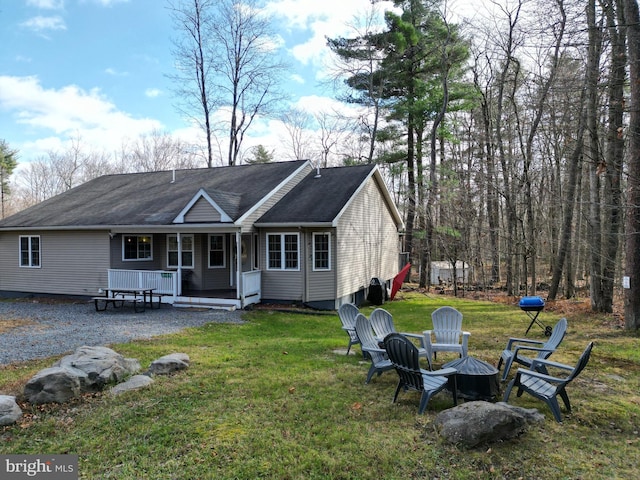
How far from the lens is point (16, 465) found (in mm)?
3977

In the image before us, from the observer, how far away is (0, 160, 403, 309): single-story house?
44.9ft

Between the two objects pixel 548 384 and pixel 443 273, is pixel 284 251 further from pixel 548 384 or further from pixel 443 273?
pixel 443 273

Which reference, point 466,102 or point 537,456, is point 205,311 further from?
point 466,102

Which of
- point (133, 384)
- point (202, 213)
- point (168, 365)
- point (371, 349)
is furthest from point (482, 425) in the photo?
point (202, 213)

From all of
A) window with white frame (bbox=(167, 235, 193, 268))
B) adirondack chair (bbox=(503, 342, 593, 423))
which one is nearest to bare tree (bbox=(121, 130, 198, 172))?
window with white frame (bbox=(167, 235, 193, 268))

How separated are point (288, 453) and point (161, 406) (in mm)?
2024

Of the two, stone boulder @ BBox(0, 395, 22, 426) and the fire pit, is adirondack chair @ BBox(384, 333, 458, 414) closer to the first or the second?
the fire pit

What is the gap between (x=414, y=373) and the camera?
5.05m

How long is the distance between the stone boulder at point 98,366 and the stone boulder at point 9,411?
838mm

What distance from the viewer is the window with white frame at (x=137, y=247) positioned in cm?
1540

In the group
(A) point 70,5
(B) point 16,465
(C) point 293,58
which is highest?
(C) point 293,58

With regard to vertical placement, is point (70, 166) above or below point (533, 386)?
above

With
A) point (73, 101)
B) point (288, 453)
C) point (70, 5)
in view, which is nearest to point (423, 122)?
point (70, 5)

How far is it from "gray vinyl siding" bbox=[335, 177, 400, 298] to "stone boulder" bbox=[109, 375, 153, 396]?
8.52m
